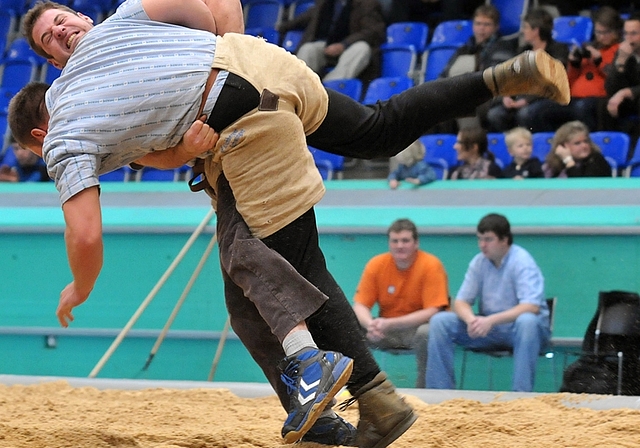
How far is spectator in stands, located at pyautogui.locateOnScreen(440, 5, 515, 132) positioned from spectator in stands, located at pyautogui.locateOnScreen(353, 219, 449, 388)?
164 centimetres

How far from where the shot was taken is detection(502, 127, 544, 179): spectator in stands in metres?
5.05

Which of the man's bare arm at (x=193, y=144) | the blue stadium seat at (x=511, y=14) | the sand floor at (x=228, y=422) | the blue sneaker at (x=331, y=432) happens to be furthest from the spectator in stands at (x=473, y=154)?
the man's bare arm at (x=193, y=144)

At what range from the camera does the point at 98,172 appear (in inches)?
85.7

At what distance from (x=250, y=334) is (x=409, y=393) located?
128 cm

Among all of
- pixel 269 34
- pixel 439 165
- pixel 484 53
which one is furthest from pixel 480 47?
pixel 269 34

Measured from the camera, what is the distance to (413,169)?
5137mm

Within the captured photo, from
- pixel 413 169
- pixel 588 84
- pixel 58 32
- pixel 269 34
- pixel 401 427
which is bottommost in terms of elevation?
pixel 401 427

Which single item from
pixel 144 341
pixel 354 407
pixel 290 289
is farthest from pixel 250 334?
pixel 144 341

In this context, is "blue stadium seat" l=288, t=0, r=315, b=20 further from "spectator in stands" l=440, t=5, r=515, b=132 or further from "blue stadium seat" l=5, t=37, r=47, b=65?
"blue stadium seat" l=5, t=37, r=47, b=65

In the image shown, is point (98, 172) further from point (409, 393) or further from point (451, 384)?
point (451, 384)

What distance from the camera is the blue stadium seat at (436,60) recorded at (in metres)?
6.26

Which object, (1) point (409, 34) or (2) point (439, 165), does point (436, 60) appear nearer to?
(1) point (409, 34)

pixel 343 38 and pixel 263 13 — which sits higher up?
pixel 263 13

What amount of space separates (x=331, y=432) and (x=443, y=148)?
3.39m
